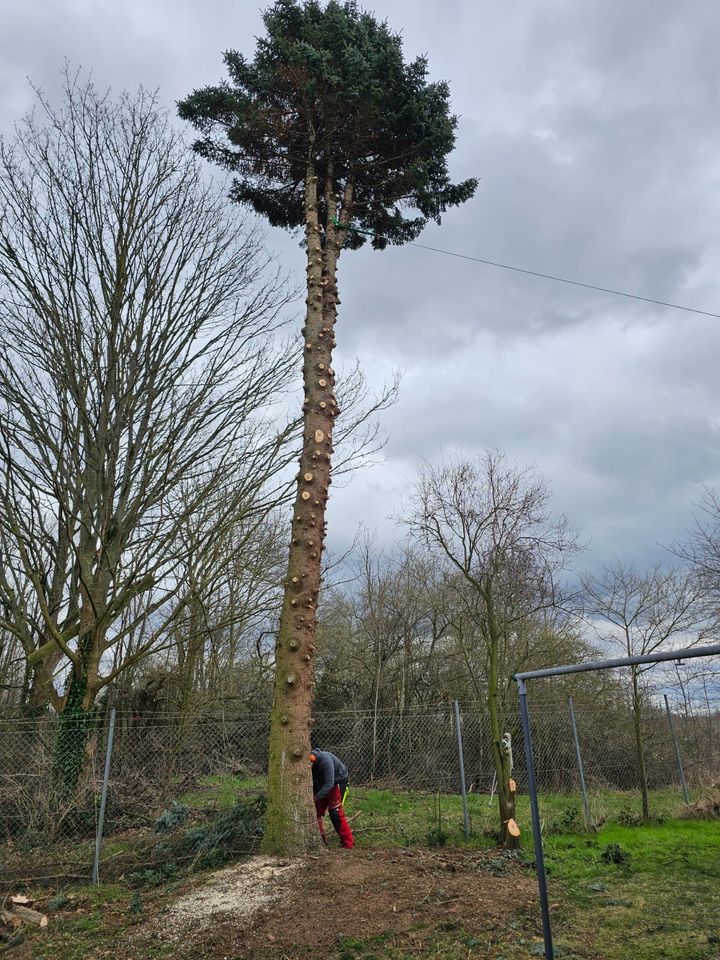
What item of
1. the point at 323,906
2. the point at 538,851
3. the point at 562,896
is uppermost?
the point at 538,851

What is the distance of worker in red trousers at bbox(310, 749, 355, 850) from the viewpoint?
7723 mm

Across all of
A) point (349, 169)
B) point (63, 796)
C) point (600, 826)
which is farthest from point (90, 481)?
point (600, 826)

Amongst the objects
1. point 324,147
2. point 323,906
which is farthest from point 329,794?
point 324,147

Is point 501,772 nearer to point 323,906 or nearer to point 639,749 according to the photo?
point 639,749

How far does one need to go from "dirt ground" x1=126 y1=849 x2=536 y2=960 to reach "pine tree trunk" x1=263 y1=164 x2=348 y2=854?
0.50 meters

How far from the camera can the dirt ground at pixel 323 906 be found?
16.5ft

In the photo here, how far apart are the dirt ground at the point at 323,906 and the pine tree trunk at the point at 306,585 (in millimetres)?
496

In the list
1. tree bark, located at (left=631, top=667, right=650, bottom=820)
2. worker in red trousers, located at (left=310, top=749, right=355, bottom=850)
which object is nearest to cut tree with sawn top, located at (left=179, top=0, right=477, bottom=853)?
worker in red trousers, located at (left=310, top=749, right=355, bottom=850)

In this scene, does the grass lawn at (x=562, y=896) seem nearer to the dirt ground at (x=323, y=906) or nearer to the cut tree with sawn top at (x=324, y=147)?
the dirt ground at (x=323, y=906)

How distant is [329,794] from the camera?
308 inches

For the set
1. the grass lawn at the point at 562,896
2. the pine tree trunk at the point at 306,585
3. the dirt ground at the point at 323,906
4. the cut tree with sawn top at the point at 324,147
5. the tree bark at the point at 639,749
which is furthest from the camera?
the tree bark at the point at 639,749

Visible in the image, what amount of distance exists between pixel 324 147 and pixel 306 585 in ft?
22.3

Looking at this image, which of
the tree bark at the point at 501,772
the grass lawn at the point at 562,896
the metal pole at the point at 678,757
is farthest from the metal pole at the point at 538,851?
the metal pole at the point at 678,757

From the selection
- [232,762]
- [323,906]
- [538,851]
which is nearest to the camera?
[538,851]
